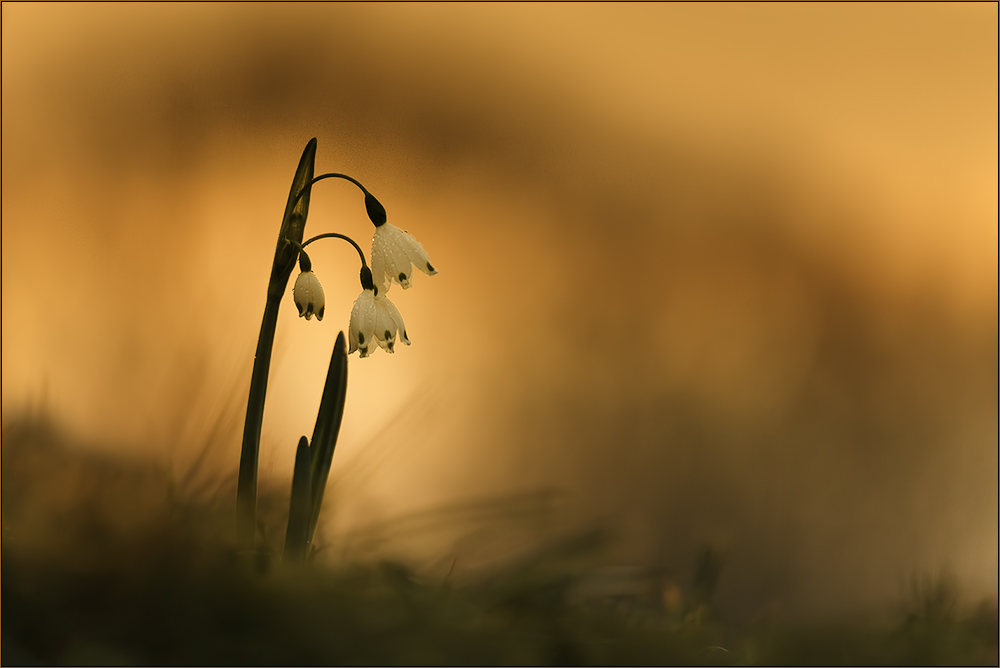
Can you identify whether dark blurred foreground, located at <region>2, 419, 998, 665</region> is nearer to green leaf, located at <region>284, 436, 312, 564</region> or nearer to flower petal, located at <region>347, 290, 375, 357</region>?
green leaf, located at <region>284, 436, 312, 564</region>

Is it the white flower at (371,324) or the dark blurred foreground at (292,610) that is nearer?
the dark blurred foreground at (292,610)

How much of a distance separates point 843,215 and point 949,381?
0.28 metres

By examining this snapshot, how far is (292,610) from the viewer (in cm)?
40

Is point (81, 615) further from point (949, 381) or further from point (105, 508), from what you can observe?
point (949, 381)

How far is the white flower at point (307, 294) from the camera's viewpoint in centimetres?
58

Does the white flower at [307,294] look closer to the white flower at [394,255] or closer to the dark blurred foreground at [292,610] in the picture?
the white flower at [394,255]

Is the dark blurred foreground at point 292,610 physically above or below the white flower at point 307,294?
below

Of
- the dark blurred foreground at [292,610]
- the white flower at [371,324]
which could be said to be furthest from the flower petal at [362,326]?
the dark blurred foreground at [292,610]

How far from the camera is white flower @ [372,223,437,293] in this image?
23.6 inches

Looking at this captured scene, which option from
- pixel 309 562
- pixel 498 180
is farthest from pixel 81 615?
pixel 498 180

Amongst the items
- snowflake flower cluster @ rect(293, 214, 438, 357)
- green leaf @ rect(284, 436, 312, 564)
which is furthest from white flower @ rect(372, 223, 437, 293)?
green leaf @ rect(284, 436, 312, 564)

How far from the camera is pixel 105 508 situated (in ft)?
1.52

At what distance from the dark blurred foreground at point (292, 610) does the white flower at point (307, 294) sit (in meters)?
0.19

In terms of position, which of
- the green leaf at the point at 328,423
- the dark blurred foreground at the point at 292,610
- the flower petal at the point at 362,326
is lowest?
the dark blurred foreground at the point at 292,610
